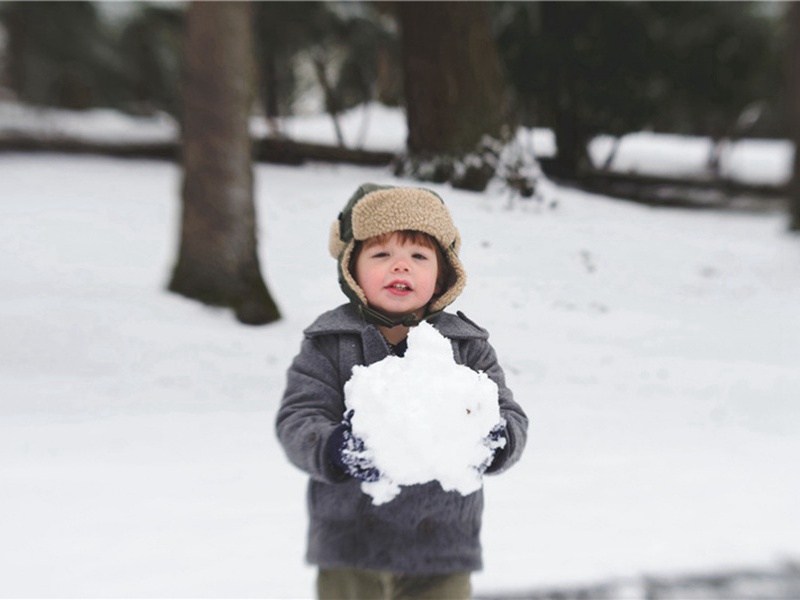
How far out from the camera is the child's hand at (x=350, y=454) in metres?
1.45

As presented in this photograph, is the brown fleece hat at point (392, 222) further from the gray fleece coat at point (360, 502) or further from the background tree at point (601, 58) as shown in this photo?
the background tree at point (601, 58)

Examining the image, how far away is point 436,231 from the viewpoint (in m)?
1.67

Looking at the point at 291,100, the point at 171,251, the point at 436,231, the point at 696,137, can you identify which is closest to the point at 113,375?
the point at 171,251

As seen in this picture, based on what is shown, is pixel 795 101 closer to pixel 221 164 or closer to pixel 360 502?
pixel 221 164

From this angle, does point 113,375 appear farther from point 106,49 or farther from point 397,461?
point 106,49

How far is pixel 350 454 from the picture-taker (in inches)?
57.1

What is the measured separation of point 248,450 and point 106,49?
1521 centimetres

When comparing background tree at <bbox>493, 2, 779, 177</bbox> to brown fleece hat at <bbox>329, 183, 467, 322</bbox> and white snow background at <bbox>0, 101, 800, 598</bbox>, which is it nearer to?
white snow background at <bbox>0, 101, 800, 598</bbox>

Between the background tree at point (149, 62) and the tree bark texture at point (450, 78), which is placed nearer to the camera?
the tree bark texture at point (450, 78)

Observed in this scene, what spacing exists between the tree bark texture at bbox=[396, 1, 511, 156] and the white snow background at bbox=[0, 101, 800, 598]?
62cm

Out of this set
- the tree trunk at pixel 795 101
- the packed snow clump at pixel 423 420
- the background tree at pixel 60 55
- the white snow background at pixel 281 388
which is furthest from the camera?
the background tree at pixel 60 55

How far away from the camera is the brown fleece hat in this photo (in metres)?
1.64

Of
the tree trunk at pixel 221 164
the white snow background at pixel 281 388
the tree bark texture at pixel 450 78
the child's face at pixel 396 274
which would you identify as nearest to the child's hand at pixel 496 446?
the child's face at pixel 396 274

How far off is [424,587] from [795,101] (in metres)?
10.9
